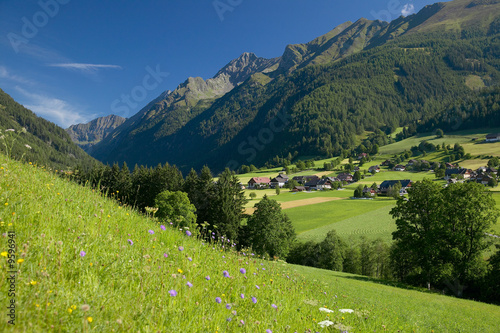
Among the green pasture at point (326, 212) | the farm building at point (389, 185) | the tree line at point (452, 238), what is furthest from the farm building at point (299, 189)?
the tree line at point (452, 238)

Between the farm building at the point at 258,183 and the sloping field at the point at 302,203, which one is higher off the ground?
the farm building at the point at 258,183

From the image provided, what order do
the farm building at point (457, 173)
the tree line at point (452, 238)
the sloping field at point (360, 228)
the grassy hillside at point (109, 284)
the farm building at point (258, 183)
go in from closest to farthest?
the grassy hillside at point (109, 284), the tree line at point (452, 238), the sloping field at point (360, 228), the farm building at point (457, 173), the farm building at point (258, 183)

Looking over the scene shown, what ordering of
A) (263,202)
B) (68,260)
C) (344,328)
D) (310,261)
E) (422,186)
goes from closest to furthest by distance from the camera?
(68,260)
(344,328)
(422,186)
(263,202)
(310,261)

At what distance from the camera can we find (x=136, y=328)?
2.72 metres

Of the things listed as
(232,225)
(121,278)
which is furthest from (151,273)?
(232,225)

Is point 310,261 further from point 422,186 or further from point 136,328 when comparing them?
point 136,328

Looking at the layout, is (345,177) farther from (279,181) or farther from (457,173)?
(457,173)

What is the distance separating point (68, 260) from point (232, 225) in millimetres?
45194

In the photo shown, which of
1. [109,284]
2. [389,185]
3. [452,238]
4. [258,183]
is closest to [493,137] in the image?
[389,185]

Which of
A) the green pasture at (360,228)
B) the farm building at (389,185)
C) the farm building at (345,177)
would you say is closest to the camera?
the green pasture at (360,228)

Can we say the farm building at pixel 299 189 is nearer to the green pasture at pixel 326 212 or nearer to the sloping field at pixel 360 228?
the green pasture at pixel 326 212

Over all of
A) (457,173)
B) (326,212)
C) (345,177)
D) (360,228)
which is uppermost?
(345,177)

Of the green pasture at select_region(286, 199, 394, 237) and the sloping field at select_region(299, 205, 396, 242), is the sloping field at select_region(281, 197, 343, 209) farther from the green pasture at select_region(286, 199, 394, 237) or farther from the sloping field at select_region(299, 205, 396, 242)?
the sloping field at select_region(299, 205, 396, 242)

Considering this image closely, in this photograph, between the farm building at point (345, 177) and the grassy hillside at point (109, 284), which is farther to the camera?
the farm building at point (345, 177)
